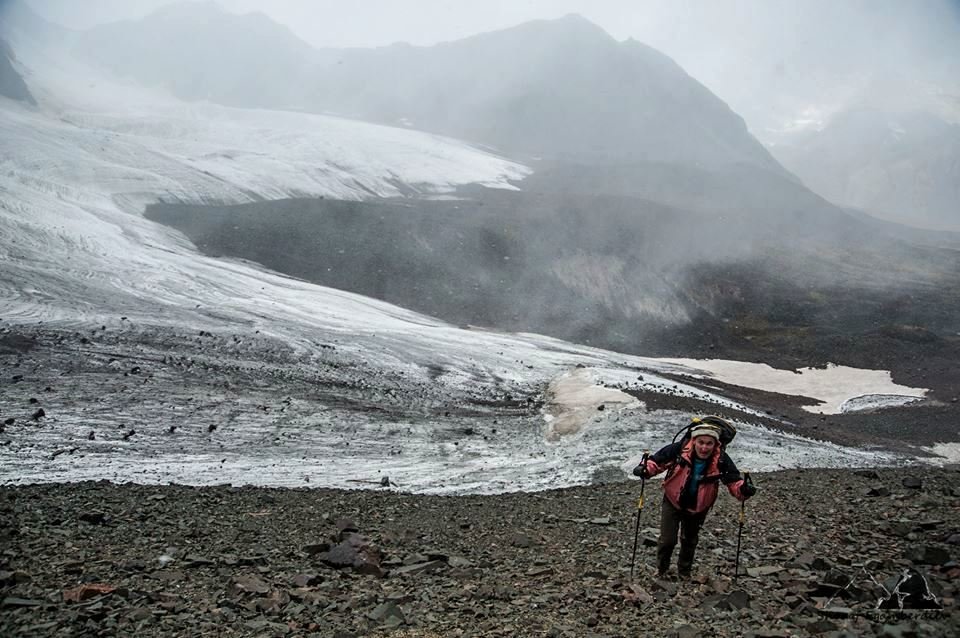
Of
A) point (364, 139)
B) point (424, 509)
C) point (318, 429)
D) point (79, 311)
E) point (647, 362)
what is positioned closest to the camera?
point (424, 509)

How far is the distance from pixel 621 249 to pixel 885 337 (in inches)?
695

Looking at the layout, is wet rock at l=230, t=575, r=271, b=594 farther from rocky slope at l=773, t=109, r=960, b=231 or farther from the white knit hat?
rocky slope at l=773, t=109, r=960, b=231

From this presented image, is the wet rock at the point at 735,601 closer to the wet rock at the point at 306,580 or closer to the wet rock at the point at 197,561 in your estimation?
the wet rock at the point at 306,580

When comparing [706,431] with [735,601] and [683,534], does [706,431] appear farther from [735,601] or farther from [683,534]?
[735,601]

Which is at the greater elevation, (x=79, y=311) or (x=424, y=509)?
(x=79, y=311)

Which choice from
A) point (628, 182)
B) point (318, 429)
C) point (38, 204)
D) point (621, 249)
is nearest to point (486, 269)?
point (621, 249)

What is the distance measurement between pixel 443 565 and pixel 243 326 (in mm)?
17293

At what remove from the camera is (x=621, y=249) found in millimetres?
52469

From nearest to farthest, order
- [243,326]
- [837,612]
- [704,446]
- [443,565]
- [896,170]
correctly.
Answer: [837,612]
[704,446]
[443,565]
[243,326]
[896,170]

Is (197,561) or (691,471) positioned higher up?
(691,471)

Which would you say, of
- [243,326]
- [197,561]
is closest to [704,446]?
[197,561]

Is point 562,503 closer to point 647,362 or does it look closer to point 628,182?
point 647,362

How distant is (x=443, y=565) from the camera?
10.2m

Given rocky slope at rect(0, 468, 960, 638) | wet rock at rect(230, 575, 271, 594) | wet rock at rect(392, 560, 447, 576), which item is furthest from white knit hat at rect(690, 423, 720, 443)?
wet rock at rect(230, 575, 271, 594)
